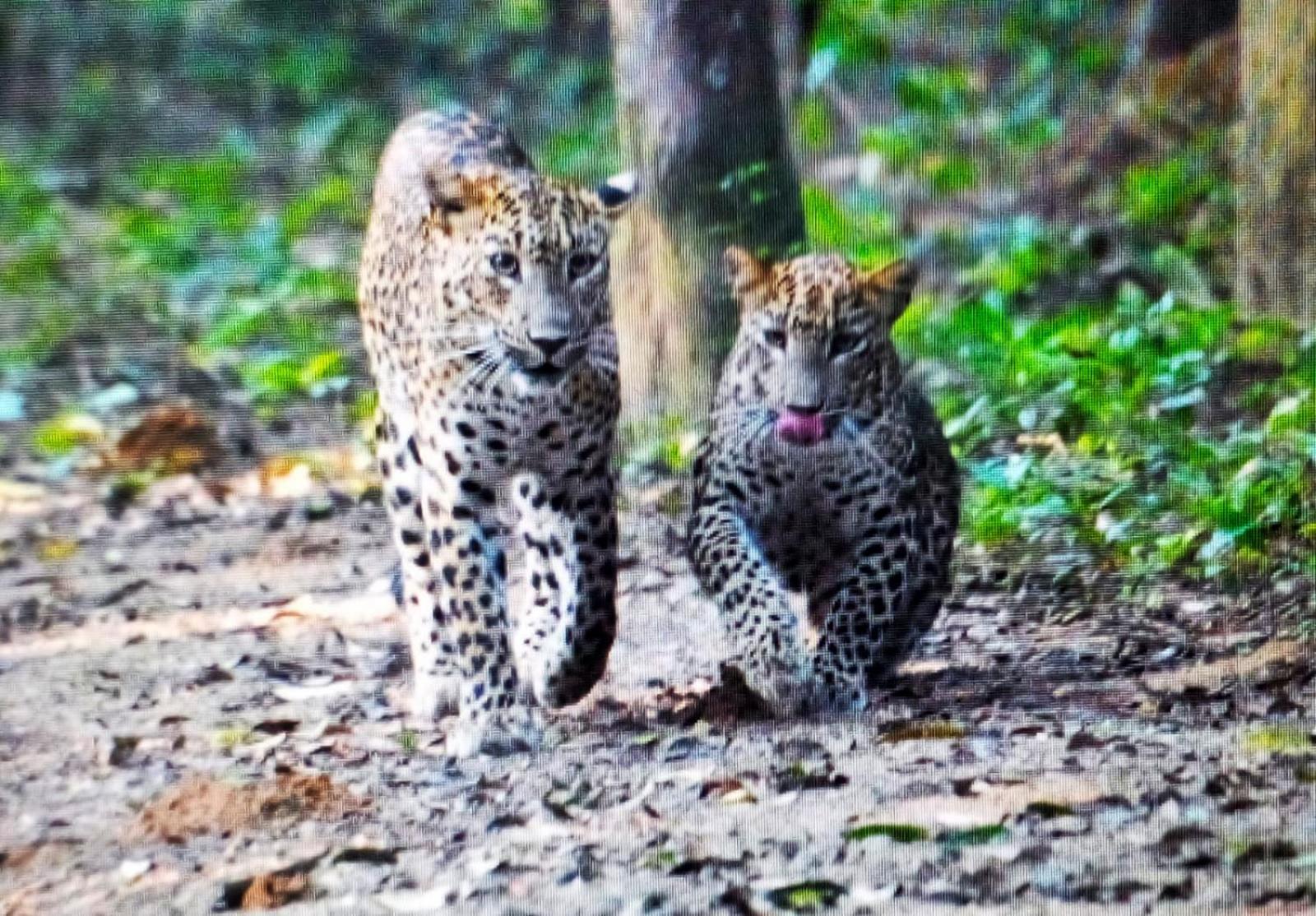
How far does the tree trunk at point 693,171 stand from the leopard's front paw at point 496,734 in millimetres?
2200

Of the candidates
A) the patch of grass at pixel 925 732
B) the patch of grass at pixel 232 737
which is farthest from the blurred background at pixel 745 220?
the patch of grass at pixel 232 737

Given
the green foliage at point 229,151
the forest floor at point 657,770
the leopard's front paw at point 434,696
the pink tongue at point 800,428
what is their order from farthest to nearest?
1. the green foliage at point 229,151
2. the leopard's front paw at point 434,696
3. the pink tongue at point 800,428
4. the forest floor at point 657,770

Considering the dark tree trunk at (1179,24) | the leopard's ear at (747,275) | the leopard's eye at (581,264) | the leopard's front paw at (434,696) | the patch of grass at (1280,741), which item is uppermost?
the dark tree trunk at (1179,24)

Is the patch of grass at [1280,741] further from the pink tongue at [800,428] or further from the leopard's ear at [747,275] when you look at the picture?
the leopard's ear at [747,275]

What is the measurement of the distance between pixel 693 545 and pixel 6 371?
17.6 feet

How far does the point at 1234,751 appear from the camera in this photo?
14.3ft

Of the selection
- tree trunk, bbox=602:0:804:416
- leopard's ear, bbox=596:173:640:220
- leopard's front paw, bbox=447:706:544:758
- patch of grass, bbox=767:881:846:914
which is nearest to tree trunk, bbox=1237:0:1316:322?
tree trunk, bbox=602:0:804:416

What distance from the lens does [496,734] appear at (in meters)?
5.06

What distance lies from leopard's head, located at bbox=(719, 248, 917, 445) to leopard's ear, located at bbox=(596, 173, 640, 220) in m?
0.27

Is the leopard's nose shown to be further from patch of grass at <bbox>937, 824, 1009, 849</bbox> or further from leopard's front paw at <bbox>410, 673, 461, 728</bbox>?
patch of grass at <bbox>937, 824, 1009, 849</bbox>

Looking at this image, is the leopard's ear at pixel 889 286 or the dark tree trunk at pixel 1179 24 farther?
the dark tree trunk at pixel 1179 24

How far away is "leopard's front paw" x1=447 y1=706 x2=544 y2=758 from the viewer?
5.05 metres

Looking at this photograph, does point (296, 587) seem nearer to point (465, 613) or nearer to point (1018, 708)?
point (465, 613)

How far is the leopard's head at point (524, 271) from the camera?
16.5 ft
